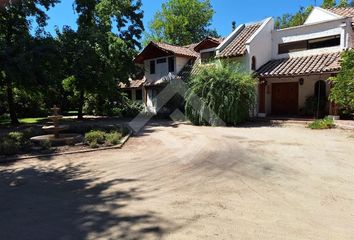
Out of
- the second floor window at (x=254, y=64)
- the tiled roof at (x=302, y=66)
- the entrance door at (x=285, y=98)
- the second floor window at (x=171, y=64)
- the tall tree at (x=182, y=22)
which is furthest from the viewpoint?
the tall tree at (x=182, y=22)

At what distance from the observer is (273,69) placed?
1986cm

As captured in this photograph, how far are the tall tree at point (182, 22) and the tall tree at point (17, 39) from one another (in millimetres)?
27100

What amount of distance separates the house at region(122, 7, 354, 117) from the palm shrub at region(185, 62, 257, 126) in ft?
7.33

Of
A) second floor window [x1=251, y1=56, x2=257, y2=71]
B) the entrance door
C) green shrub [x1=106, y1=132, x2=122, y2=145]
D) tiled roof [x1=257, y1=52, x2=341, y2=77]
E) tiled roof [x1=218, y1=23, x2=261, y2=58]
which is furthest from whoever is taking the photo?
the entrance door

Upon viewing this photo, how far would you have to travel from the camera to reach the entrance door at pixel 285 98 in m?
20.8

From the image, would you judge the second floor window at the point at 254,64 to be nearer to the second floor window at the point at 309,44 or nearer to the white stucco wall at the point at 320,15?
the second floor window at the point at 309,44

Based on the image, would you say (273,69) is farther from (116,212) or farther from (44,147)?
(116,212)

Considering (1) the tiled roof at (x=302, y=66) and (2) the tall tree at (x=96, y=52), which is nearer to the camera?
(1) the tiled roof at (x=302, y=66)

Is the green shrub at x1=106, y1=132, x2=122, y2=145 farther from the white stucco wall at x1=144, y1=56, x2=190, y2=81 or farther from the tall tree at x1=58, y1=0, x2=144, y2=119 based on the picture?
the white stucco wall at x1=144, y1=56, x2=190, y2=81

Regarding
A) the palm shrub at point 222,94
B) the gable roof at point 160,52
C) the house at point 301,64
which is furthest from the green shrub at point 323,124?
the gable roof at point 160,52

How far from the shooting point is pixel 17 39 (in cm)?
1916

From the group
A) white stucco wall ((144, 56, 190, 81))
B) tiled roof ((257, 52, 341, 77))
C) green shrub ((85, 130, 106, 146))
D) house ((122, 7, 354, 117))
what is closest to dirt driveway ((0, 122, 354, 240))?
green shrub ((85, 130, 106, 146))

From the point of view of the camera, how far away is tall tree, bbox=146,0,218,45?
1877 inches

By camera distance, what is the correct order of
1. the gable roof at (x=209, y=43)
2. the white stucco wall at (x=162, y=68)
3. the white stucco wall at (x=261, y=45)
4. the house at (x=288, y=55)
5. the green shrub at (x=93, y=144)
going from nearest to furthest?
the green shrub at (x=93, y=144)
the house at (x=288, y=55)
the white stucco wall at (x=261, y=45)
the gable roof at (x=209, y=43)
the white stucco wall at (x=162, y=68)
